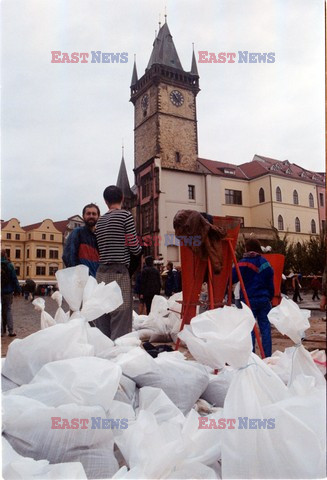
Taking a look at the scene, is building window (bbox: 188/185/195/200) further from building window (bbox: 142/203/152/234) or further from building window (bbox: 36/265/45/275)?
building window (bbox: 36/265/45/275)

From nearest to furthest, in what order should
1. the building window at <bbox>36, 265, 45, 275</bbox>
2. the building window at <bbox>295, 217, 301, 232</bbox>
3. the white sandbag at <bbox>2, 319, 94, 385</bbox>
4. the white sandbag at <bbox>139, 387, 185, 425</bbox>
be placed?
the white sandbag at <bbox>139, 387, 185, 425</bbox> < the white sandbag at <bbox>2, 319, 94, 385</bbox> < the building window at <bbox>295, 217, 301, 232</bbox> < the building window at <bbox>36, 265, 45, 275</bbox>

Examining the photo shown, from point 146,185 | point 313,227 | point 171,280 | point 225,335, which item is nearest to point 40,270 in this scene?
point 146,185

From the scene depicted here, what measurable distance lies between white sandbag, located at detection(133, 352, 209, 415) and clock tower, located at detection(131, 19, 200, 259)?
27.2m

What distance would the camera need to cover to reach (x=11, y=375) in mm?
1944

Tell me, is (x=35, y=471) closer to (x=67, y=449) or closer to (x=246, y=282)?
(x=67, y=449)

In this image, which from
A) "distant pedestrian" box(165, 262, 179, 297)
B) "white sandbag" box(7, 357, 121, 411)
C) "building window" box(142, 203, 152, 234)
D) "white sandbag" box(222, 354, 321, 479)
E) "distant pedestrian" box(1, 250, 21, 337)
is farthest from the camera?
"building window" box(142, 203, 152, 234)

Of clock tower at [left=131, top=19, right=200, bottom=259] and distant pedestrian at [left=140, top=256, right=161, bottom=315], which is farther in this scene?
clock tower at [left=131, top=19, right=200, bottom=259]

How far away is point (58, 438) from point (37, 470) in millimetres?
145

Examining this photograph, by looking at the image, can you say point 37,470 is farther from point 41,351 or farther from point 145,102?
point 145,102

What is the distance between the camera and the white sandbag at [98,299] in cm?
223

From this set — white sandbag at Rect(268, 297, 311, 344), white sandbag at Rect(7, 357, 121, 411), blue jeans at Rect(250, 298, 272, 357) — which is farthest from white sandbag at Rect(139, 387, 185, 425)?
blue jeans at Rect(250, 298, 272, 357)

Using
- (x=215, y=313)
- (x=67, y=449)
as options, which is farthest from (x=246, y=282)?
(x=67, y=449)

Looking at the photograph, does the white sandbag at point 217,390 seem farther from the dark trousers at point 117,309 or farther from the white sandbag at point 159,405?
the dark trousers at point 117,309

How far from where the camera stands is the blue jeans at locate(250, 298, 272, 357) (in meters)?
3.51
